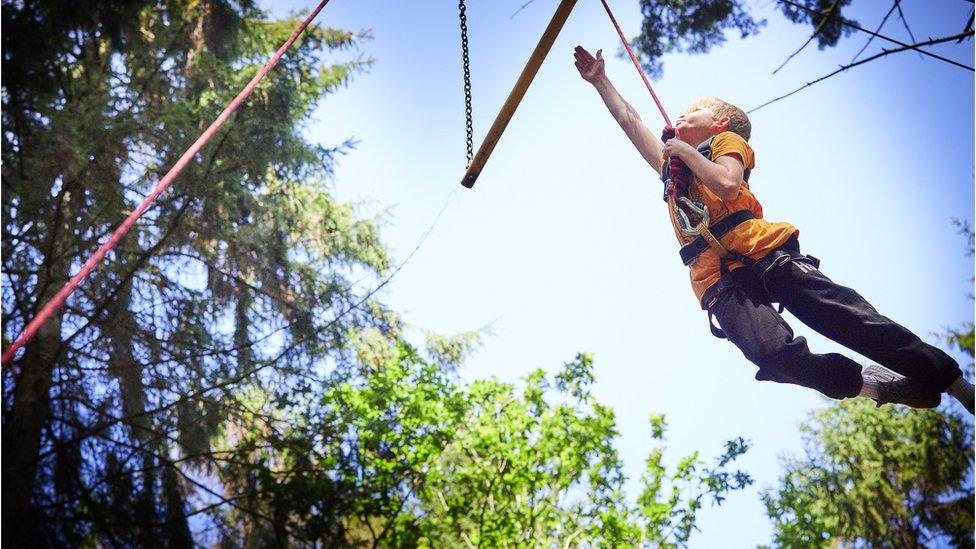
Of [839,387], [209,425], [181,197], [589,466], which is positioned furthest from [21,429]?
[839,387]

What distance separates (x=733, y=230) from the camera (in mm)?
2523

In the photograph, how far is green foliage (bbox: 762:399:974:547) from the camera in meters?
7.58

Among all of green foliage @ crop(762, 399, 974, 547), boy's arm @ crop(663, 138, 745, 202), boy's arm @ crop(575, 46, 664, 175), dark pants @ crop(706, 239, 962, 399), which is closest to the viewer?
dark pants @ crop(706, 239, 962, 399)

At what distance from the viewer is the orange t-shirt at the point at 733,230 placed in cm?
248

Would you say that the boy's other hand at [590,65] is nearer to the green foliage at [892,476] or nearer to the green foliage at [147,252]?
the green foliage at [147,252]

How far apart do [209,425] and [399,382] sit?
1509 mm

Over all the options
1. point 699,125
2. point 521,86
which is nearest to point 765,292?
point 699,125

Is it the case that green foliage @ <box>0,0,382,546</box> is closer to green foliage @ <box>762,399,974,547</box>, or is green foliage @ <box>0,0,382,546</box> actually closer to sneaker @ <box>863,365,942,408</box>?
sneaker @ <box>863,365,942,408</box>

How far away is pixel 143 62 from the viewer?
6.14 meters

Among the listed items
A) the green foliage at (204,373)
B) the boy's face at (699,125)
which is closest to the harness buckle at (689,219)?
the boy's face at (699,125)

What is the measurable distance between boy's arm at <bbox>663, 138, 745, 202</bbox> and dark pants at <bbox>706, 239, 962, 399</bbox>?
0.26 m

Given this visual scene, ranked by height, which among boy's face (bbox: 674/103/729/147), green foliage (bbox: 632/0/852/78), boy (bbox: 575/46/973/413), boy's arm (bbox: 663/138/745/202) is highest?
green foliage (bbox: 632/0/852/78)

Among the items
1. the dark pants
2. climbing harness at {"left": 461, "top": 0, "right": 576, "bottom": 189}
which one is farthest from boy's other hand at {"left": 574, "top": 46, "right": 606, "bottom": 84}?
the dark pants

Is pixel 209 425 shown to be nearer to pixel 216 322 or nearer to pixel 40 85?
pixel 216 322
